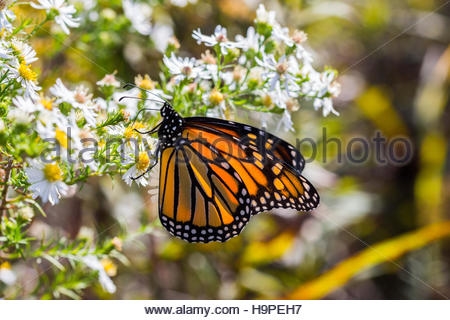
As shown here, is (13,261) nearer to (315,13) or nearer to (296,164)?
(296,164)

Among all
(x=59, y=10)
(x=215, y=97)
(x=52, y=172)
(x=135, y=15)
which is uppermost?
(x=135, y=15)

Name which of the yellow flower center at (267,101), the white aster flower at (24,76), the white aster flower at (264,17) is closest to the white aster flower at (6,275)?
the white aster flower at (24,76)

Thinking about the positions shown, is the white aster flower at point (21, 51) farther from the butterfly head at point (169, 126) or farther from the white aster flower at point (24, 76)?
the butterfly head at point (169, 126)

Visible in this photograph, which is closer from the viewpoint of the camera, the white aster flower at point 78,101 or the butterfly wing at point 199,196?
the white aster flower at point 78,101

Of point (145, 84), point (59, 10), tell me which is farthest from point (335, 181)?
point (59, 10)

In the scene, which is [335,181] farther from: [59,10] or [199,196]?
[59,10]

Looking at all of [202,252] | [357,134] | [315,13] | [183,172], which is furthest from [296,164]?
[357,134]

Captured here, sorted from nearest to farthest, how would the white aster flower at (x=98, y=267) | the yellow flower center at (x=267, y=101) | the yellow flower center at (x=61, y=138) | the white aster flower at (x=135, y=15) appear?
the yellow flower center at (x=61, y=138)
the white aster flower at (x=98, y=267)
the yellow flower center at (x=267, y=101)
the white aster flower at (x=135, y=15)
